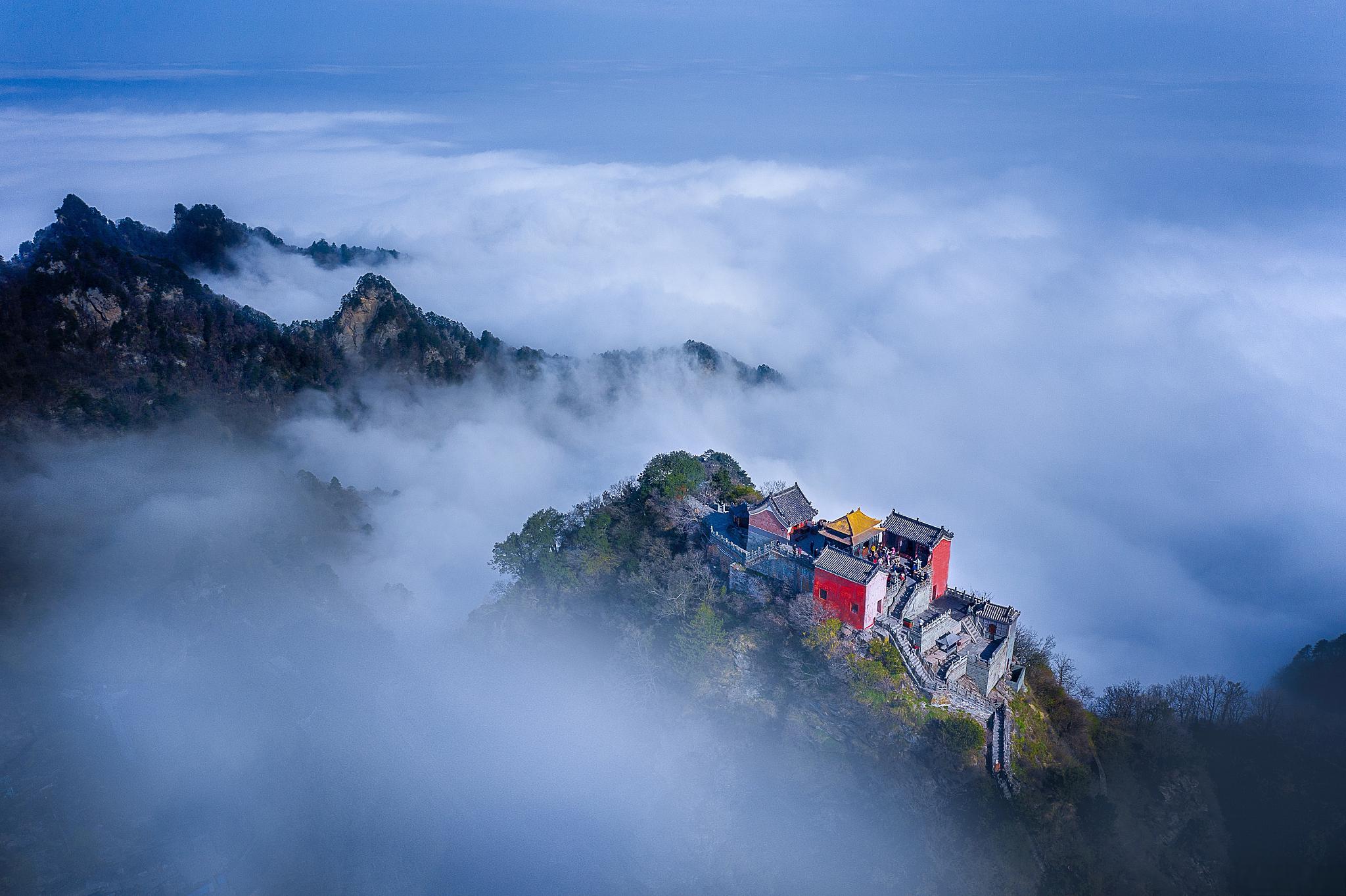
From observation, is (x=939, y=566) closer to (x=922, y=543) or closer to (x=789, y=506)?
(x=922, y=543)

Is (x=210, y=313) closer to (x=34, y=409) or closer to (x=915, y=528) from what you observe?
(x=34, y=409)

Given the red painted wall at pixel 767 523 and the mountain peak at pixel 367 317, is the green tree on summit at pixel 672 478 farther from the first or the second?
the mountain peak at pixel 367 317

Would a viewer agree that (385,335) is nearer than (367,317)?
No

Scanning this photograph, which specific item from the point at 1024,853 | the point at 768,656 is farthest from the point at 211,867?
the point at 1024,853

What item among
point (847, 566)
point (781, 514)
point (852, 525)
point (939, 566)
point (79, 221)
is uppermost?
point (79, 221)

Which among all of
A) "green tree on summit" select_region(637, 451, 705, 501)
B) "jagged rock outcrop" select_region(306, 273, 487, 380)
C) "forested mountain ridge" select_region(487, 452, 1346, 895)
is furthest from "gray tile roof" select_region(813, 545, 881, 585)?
"jagged rock outcrop" select_region(306, 273, 487, 380)

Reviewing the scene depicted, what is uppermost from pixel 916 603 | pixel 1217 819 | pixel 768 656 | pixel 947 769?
pixel 916 603

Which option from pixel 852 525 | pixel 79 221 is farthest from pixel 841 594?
pixel 79 221
